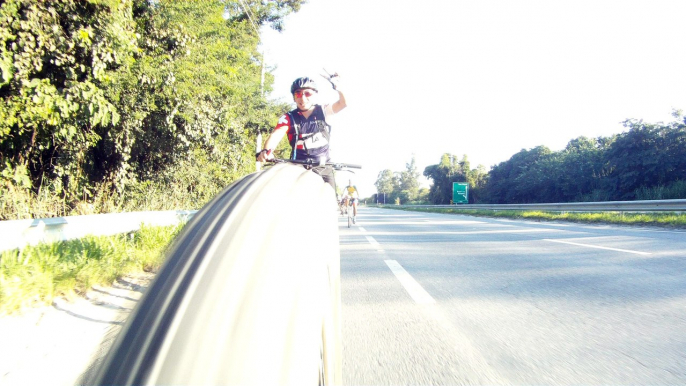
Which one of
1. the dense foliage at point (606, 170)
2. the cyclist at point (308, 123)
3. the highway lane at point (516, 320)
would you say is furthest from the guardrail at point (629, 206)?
the cyclist at point (308, 123)

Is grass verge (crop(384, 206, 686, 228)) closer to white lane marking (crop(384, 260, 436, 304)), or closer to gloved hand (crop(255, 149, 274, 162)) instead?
white lane marking (crop(384, 260, 436, 304))

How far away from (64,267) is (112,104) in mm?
4659

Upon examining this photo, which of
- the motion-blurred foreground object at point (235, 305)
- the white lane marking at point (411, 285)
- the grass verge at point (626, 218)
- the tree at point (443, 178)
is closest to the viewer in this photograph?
the motion-blurred foreground object at point (235, 305)

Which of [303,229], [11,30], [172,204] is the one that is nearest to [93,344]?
[303,229]

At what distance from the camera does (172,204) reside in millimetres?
11211

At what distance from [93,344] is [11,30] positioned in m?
5.85

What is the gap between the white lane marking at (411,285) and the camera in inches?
145

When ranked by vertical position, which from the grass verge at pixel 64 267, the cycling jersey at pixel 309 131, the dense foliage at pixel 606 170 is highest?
the dense foliage at pixel 606 170

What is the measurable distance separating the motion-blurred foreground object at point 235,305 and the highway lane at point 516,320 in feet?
4.68

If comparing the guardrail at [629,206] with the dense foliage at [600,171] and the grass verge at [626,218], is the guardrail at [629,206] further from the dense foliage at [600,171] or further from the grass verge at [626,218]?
the dense foliage at [600,171]

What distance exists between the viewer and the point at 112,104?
24.6 ft

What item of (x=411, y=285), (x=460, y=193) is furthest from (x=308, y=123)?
(x=460, y=193)

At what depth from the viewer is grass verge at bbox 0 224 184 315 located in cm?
312

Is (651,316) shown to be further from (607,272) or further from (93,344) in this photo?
(93,344)
